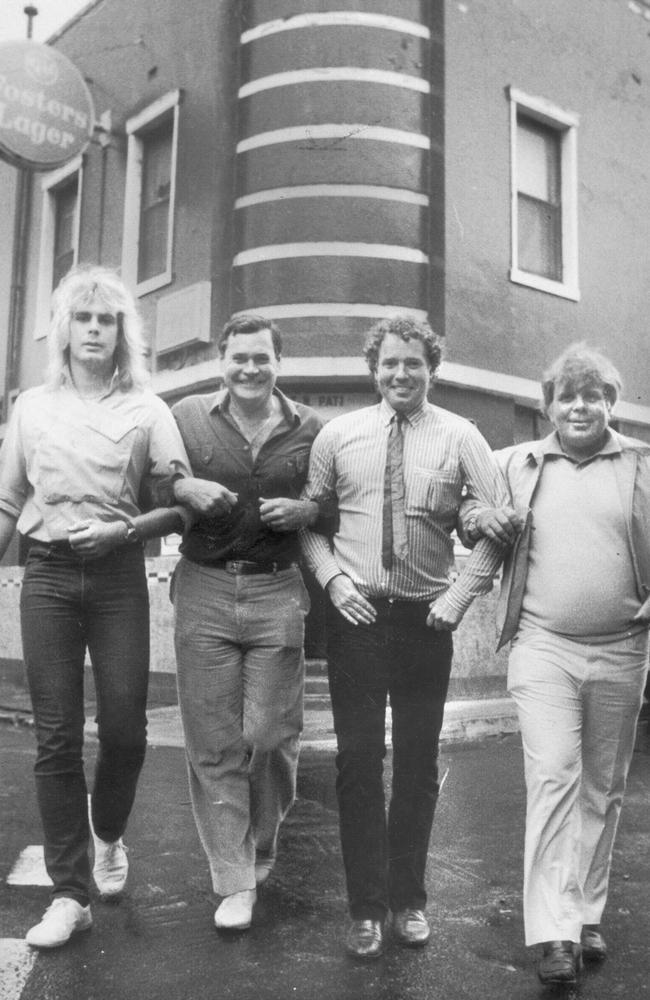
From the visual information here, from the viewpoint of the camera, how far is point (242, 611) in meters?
3.69

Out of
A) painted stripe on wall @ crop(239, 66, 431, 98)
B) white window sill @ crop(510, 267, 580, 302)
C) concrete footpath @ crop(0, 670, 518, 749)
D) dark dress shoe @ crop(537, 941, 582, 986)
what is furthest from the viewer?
white window sill @ crop(510, 267, 580, 302)

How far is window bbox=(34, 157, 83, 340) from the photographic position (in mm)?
13273

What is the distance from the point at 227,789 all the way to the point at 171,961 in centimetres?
64

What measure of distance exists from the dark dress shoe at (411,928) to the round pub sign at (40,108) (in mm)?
8688

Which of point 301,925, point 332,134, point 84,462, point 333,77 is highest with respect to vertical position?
point 333,77

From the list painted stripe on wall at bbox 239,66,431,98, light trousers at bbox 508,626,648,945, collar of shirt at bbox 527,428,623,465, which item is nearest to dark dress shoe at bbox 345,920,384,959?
light trousers at bbox 508,626,648,945

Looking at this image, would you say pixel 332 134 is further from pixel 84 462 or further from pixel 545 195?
pixel 84 462

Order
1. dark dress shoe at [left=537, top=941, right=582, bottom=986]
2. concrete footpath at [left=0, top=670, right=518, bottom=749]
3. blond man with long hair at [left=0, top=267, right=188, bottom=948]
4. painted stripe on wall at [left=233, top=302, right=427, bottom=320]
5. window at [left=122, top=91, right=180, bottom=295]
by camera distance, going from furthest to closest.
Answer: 1. window at [left=122, top=91, right=180, bottom=295]
2. painted stripe on wall at [left=233, top=302, right=427, bottom=320]
3. concrete footpath at [left=0, top=670, right=518, bottom=749]
4. blond man with long hair at [left=0, top=267, right=188, bottom=948]
5. dark dress shoe at [left=537, top=941, right=582, bottom=986]

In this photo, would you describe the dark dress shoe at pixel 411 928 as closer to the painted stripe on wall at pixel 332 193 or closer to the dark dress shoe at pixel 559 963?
the dark dress shoe at pixel 559 963

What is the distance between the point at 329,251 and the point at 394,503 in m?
6.60

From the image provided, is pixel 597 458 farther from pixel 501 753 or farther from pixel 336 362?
pixel 336 362

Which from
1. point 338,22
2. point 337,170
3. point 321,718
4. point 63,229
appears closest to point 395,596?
point 321,718

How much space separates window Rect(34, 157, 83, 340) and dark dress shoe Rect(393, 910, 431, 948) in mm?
11254

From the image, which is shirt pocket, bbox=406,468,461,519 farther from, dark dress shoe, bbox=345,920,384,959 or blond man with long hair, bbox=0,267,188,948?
dark dress shoe, bbox=345,920,384,959
